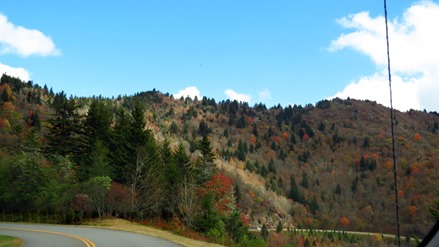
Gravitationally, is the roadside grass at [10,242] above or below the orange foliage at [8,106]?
below

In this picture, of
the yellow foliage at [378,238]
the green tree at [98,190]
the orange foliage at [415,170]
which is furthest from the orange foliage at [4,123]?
the orange foliage at [415,170]

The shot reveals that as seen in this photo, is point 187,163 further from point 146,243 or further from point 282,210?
point 282,210

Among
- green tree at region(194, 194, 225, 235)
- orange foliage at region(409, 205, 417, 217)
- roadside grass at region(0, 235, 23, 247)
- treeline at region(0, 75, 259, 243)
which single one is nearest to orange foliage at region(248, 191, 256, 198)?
orange foliage at region(409, 205, 417, 217)

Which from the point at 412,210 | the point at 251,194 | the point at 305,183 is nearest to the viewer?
the point at 412,210

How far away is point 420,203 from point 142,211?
12858 centimetres

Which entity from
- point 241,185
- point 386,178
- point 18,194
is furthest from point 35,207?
point 386,178

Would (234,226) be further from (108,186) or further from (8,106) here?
(8,106)

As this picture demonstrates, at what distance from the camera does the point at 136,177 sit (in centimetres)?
4241

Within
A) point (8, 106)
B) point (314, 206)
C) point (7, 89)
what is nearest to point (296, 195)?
point (314, 206)

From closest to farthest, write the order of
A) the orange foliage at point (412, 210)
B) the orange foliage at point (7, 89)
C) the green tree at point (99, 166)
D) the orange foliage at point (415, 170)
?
1. the green tree at point (99, 166)
2. the orange foliage at point (412, 210)
3. the orange foliage at point (7, 89)
4. the orange foliage at point (415, 170)

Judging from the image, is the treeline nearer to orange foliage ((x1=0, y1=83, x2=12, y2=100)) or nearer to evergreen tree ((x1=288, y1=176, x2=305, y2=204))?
orange foliage ((x1=0, y1=83, x2=12, y2=100))

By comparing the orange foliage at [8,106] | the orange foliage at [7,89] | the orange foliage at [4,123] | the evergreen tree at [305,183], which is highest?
the orange foliage at [7,89]

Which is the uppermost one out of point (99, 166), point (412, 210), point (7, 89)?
point (7, 89)

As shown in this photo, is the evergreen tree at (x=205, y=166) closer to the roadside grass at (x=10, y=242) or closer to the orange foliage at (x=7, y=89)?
the roadside grass at (x=10, y=242)
